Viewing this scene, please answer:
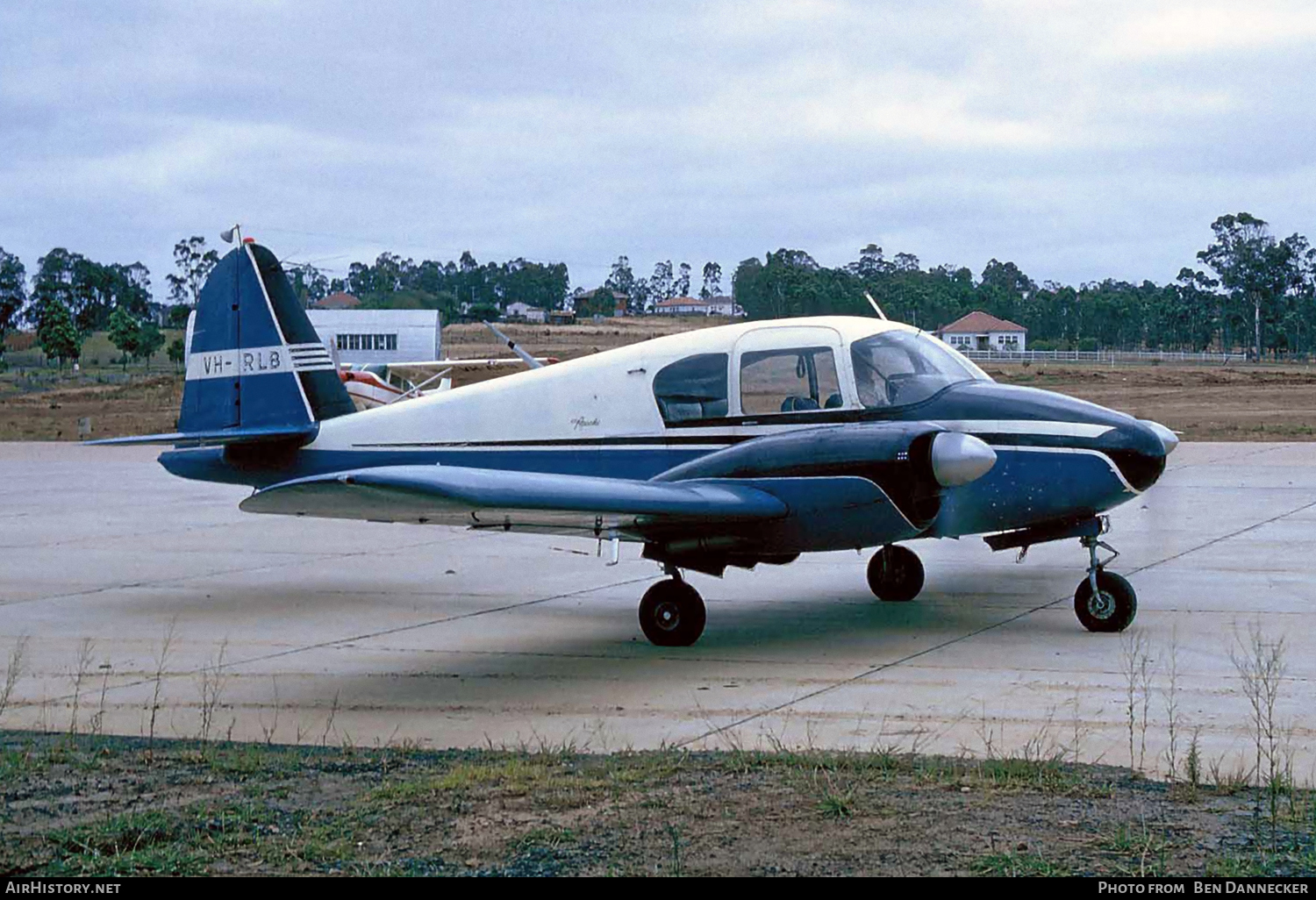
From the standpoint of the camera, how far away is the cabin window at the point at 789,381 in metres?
11.1

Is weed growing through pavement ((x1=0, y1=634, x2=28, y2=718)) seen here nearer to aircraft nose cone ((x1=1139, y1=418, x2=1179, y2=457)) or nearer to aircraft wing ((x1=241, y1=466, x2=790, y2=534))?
aircraft wing ((x1=241, y1=466, x2=790, y2=534))

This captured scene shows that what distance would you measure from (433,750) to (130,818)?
1.87 m

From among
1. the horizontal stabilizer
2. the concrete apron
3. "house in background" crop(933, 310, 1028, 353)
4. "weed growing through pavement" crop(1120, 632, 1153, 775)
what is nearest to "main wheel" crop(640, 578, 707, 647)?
the concrete apron

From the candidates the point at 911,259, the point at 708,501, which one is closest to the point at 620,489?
the point at 708,501

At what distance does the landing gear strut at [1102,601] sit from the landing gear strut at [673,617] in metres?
2.94

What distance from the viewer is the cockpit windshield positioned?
432 inches

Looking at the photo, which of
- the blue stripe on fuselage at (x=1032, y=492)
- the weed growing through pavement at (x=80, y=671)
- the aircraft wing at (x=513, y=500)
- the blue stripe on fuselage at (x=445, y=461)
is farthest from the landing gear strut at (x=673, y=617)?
the weed growing through pavement at (x=80, y=671)

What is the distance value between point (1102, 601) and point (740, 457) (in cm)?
302

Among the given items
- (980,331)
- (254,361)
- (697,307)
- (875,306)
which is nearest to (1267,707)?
(875,306)

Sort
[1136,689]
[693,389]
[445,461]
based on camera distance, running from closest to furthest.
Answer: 1. [1136,689]
2. [693,389]
3. [445,461]

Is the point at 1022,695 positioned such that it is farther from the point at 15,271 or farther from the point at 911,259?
the point at 15,271

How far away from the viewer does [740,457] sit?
413 inches

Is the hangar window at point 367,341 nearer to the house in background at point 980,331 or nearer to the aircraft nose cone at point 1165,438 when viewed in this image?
the house in background at point 980,331

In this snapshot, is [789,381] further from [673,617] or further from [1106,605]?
[1106,605]
